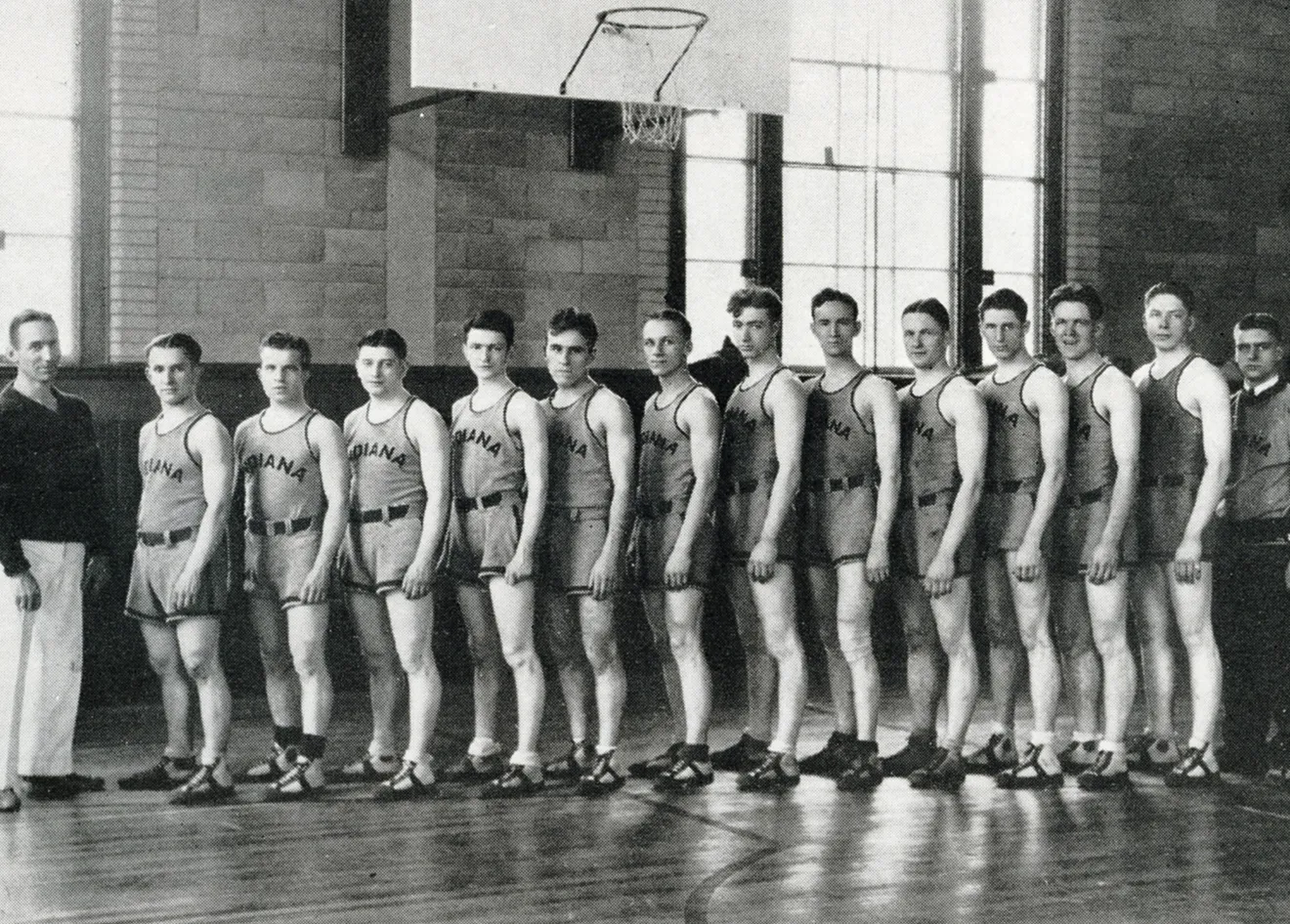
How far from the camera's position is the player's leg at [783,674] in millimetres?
5293

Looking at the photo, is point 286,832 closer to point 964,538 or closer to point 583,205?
point 964,538

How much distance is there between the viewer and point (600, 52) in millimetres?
7609

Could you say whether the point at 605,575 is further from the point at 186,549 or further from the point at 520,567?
the point at 186,549

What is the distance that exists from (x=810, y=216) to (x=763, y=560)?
482 cm

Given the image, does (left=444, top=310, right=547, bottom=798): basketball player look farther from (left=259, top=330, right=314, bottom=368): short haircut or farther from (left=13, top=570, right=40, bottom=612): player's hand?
(left=13, top=570, right=40, bottom=612): player's hand

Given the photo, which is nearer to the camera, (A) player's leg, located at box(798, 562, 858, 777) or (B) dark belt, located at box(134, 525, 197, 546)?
(B) dark belt, located at box(134, 525, 197, 546)

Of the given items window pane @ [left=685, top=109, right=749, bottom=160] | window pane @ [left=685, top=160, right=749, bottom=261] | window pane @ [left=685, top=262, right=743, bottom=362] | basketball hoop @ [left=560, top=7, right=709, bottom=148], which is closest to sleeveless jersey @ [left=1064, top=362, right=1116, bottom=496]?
basketball hoop @ [left=560, top=7, right=709, bottom=148]

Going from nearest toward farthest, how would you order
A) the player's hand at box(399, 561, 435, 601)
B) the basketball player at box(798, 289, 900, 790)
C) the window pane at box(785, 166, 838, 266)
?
the player's hand at box(399, 561, 435, 601) → the basketball player at box(798, 289, 900, 790) → the window pane at box(785, 166, 838, 266)

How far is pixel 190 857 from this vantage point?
433 cm

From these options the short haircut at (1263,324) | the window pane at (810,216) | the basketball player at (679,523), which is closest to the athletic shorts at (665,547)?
the basketball player at (679,523)

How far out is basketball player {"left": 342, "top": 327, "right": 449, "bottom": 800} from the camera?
5.15 m

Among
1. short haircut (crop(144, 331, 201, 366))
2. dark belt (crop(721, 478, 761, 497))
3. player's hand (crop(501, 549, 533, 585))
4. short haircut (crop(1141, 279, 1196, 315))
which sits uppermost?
short haircut (crop(1141, 279, 1196, 315))

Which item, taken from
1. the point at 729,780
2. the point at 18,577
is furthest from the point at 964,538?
the point at 18,577

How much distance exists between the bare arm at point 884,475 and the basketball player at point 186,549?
1966mm
